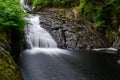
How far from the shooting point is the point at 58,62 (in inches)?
608

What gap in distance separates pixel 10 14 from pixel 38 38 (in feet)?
20.1

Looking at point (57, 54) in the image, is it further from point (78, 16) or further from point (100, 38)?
point (78, 16)

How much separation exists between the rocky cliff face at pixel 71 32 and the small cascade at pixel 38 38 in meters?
0.51

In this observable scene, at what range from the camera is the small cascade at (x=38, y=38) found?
19.5 m

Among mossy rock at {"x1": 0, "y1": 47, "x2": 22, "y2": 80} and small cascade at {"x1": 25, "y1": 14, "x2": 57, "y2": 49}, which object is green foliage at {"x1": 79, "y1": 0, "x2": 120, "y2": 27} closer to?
small cascade at {"x1": 25, "y1": 14, "x2": 57, "y2": 49}

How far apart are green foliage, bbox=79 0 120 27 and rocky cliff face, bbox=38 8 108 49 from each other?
1113 mm

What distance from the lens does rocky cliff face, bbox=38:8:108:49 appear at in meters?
20.5

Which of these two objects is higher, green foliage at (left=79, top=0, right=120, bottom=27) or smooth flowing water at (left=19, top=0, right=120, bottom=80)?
green foliage at (left=79, top=0, right=120, bottom=27)

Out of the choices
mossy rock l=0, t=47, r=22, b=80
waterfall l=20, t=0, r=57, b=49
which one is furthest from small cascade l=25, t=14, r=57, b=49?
mossy rock l=0, t=47, r=22, b=80

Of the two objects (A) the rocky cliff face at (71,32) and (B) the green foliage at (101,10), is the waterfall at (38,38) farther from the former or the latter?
(B) the green foliage at (101,10)

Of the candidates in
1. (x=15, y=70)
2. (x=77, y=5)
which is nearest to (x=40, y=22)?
(x=77, y=5)

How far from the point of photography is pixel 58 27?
22.0 meters

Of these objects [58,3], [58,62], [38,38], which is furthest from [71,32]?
[58,3]

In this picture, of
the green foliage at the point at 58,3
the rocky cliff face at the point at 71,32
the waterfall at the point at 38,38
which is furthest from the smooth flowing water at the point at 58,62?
the green foliage at the point at 58,3
